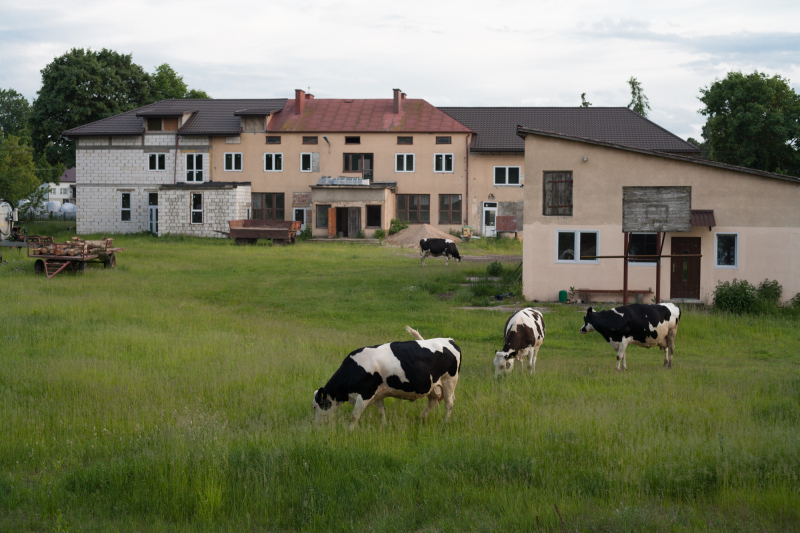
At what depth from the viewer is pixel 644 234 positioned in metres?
22.9

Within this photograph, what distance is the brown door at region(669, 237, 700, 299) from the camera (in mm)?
22406

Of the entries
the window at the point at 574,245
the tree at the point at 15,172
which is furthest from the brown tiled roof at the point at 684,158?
the tree at the point at 15,172

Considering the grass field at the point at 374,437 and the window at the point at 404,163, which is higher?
the window at the point at 404,163

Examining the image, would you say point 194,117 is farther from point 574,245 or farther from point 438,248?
point 574,245

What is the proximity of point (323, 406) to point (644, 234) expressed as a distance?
645 inches

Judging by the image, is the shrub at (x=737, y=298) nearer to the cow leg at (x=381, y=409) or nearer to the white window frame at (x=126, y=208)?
the cow leg at (x=381, y=409)

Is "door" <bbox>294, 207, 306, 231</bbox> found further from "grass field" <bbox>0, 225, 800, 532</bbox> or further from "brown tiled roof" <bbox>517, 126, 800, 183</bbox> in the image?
"grass field" <bbox>0, 225, 800, 532</bbox>

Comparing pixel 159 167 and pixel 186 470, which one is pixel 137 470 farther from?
pixel 159 167

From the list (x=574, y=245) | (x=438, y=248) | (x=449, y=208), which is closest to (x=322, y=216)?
(x=449, y=208)

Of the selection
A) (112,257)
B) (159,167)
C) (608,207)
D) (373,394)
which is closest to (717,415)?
(373,394)

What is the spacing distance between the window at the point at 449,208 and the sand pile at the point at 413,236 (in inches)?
139

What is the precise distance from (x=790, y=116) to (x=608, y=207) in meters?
35.6

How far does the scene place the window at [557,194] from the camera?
75.8 ft

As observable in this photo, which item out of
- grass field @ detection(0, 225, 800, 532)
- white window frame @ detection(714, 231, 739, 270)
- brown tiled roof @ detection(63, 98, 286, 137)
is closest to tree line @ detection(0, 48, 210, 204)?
brown tiled roof @ detection(63, 98, 286, 137)
